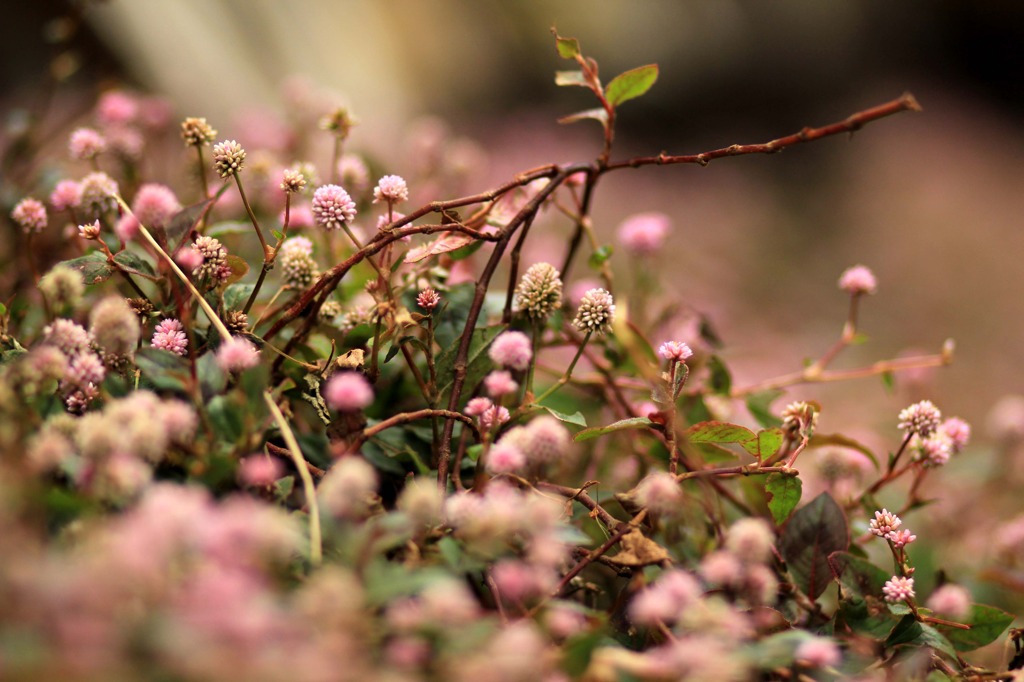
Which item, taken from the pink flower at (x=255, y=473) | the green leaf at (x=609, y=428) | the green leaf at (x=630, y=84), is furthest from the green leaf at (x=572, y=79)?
the pink flower at (x=255, y=473)

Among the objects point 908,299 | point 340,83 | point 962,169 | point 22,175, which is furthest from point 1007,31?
point 22,175

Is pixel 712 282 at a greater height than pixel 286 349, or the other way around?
pixel 712 282

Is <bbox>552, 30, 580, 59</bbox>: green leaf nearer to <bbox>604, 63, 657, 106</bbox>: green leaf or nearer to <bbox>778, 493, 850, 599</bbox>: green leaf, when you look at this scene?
<bbox>604, 63, 657, 106</bbox>: green leaf

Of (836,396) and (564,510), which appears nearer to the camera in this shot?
(564,510)

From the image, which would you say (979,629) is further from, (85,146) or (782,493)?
(85,146)

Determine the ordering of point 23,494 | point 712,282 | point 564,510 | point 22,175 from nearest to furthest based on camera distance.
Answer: point 23,494 < point 564,510 < point 22,175 < point 712,282

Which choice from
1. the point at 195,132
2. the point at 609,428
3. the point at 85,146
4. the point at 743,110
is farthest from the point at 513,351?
the point at 743,110

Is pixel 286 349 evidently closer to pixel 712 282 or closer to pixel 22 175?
pixel 22 175
